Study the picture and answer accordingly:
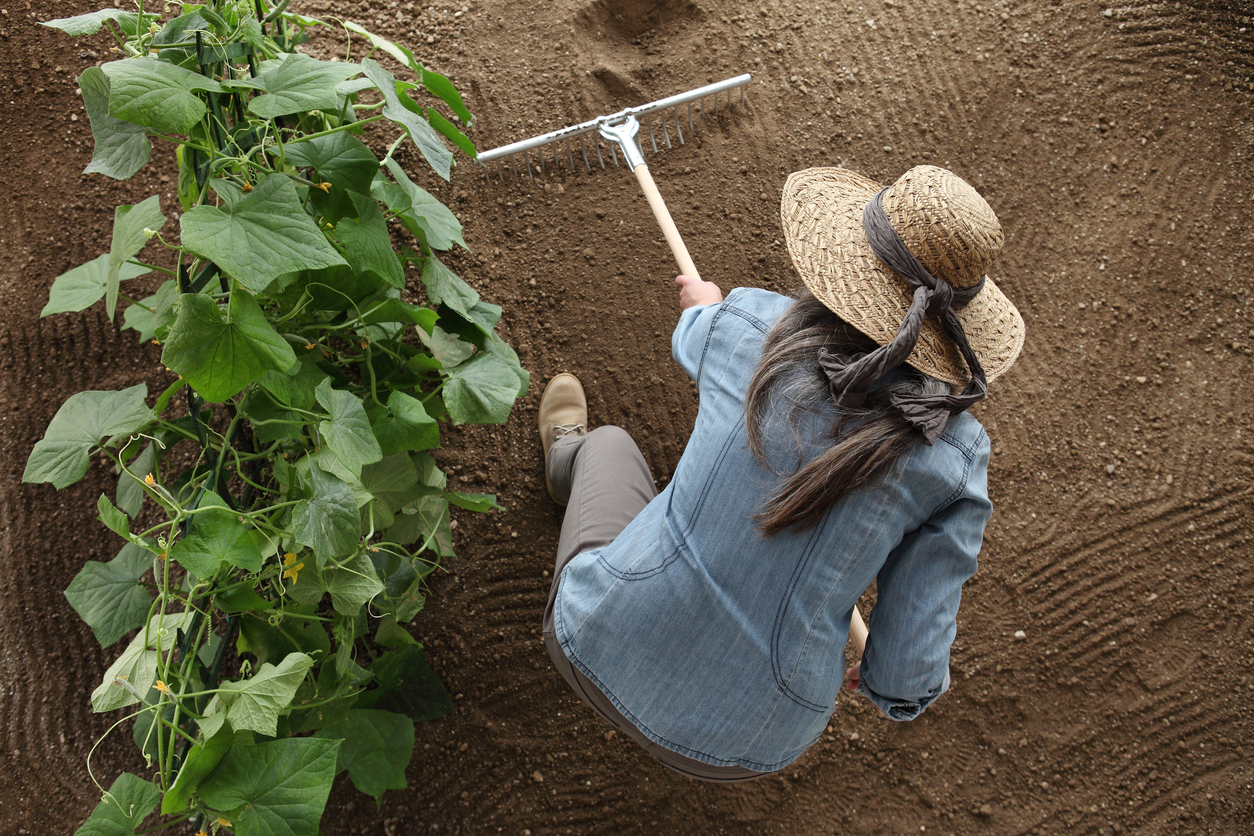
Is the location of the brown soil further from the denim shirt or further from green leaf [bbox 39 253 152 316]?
the denim shirt

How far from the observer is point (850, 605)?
121cm

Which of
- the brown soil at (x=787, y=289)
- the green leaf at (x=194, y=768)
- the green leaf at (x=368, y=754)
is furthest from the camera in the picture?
the brown soil at (x=787, y=289)

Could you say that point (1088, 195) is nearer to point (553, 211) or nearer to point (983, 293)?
point (983, 293)

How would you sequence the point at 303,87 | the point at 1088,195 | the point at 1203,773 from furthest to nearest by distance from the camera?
the point at 1088,195 < the point at 1203,773 < the point at 303,87

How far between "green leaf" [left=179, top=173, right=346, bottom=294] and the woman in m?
0.65

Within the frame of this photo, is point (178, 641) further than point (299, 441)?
No

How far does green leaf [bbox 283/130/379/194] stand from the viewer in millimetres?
1274

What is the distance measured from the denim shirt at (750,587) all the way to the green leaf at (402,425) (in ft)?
1.24

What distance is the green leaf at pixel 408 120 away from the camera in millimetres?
1196

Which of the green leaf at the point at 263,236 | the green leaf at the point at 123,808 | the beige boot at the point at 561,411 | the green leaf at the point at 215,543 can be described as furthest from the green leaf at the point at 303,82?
the green leaf at the point at 123,808

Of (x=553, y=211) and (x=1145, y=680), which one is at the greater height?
(x=553, y=211)

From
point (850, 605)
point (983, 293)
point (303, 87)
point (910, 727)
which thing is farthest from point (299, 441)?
point (910, 727)

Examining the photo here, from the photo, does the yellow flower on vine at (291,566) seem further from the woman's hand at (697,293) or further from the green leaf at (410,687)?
the woman's hand at (697,293)

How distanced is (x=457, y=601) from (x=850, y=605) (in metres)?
1.15
